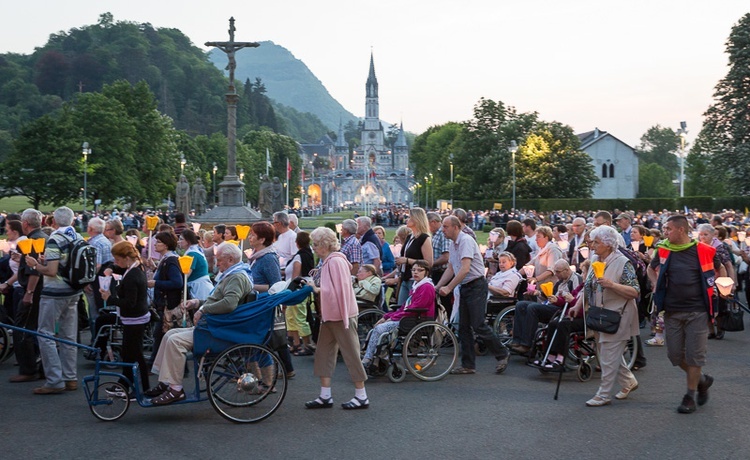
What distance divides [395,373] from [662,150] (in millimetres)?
149204

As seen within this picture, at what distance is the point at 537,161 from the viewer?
239ft

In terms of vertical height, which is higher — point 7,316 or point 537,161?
point 537,161

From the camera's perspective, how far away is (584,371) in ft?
34.1

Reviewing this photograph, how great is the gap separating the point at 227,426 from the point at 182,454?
1.06 meters

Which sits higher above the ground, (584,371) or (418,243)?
(418,243)

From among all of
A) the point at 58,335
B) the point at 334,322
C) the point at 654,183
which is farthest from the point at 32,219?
the point at 654,183

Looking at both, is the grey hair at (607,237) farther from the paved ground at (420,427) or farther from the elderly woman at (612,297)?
the paved ground at (420,427)

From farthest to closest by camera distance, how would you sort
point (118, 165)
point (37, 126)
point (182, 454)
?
1. point (118, 165)
2. point (37, 126)
3. point (182, 454)

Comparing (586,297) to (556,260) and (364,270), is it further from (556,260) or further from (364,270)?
(364,270)

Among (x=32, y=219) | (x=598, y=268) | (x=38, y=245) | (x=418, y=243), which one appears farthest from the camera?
(x=418, y=243)

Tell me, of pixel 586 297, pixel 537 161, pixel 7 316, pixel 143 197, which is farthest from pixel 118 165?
pixel 586 297

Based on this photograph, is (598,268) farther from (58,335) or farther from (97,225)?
(97,225)

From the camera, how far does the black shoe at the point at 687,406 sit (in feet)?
27.8

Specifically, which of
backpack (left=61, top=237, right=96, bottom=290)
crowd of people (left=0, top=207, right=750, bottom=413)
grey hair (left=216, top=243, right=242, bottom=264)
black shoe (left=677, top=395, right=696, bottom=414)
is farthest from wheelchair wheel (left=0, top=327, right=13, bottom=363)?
black shoe (left=677, top=395, right=696, bottom=414)
